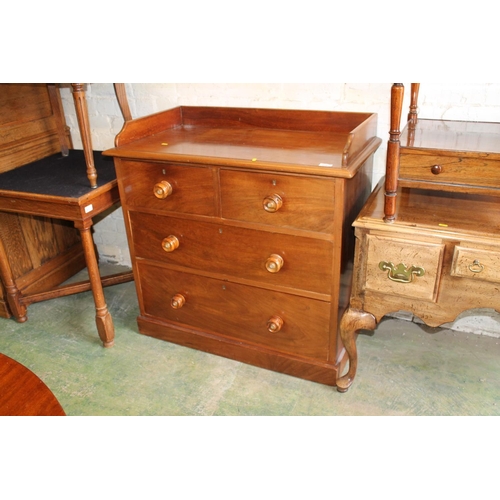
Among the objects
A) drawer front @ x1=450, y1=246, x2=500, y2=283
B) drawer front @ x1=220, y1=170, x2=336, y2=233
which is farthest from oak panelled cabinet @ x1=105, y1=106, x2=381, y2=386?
drawer front @ x1=450, y1=246, x2=500, y2=283

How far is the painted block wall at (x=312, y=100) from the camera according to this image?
229cm

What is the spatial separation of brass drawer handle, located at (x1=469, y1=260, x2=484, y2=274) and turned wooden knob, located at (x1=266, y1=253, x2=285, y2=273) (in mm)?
764

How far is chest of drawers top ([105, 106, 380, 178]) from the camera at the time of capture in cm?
198

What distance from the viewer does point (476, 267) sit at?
1.75m

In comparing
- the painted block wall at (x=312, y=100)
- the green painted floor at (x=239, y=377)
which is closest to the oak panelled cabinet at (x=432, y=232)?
the painted block wall at (x=312, y=100)

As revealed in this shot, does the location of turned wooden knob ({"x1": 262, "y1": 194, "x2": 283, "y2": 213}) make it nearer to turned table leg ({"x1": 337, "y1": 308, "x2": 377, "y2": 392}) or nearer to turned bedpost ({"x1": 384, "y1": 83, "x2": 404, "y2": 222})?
turned bedpost ({"x1": 384, "y1": 83, "x2": 404, "y2": 222})

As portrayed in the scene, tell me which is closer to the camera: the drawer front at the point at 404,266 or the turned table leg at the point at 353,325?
the drawer front at the point at 404,266

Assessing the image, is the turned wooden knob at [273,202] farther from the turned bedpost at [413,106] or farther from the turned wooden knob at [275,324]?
the turned bedpost at [413,106]

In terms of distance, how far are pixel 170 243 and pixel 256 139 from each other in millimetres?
651

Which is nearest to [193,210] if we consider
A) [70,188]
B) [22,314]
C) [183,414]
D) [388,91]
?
[70,188]

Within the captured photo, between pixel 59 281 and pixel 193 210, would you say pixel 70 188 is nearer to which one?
pixel 193 210

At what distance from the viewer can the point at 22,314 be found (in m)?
2.94

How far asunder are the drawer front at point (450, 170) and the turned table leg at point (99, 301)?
156 centimetres

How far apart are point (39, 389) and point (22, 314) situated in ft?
5.96
